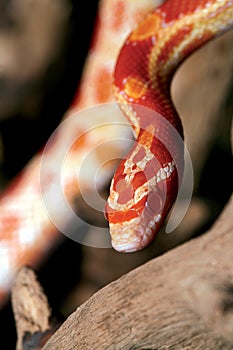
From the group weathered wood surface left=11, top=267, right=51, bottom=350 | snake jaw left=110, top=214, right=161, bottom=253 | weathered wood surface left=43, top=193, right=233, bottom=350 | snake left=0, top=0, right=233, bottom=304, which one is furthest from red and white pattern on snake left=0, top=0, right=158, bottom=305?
weathered wood surface left=43, top=193, right=233, bottom=350

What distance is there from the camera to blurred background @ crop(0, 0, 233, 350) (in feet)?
9.46

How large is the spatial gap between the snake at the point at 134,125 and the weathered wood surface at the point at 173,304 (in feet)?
1.20

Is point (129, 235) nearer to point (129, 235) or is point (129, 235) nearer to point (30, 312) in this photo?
point (129, 235)

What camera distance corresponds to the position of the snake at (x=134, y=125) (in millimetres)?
2131

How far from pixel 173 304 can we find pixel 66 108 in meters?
1.76

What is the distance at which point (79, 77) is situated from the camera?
126 inches

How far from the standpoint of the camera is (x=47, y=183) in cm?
315

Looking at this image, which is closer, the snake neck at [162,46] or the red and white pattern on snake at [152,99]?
the red and white pattern on snake at [152,99]

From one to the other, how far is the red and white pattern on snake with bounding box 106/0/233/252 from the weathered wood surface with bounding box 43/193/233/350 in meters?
0.37

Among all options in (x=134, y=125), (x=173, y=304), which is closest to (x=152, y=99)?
(x=134, y=125)

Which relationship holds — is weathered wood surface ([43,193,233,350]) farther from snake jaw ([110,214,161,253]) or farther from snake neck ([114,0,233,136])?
snake neck ([114,0,233,136])

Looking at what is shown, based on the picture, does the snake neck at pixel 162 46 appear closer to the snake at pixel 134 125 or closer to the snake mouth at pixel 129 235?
the snake at pixel 134 125

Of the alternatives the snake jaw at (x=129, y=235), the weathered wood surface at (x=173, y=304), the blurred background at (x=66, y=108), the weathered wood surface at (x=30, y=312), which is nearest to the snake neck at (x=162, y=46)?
the blurred background at (x=66, y=108)

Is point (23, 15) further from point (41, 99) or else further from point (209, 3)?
point (209, 3)
